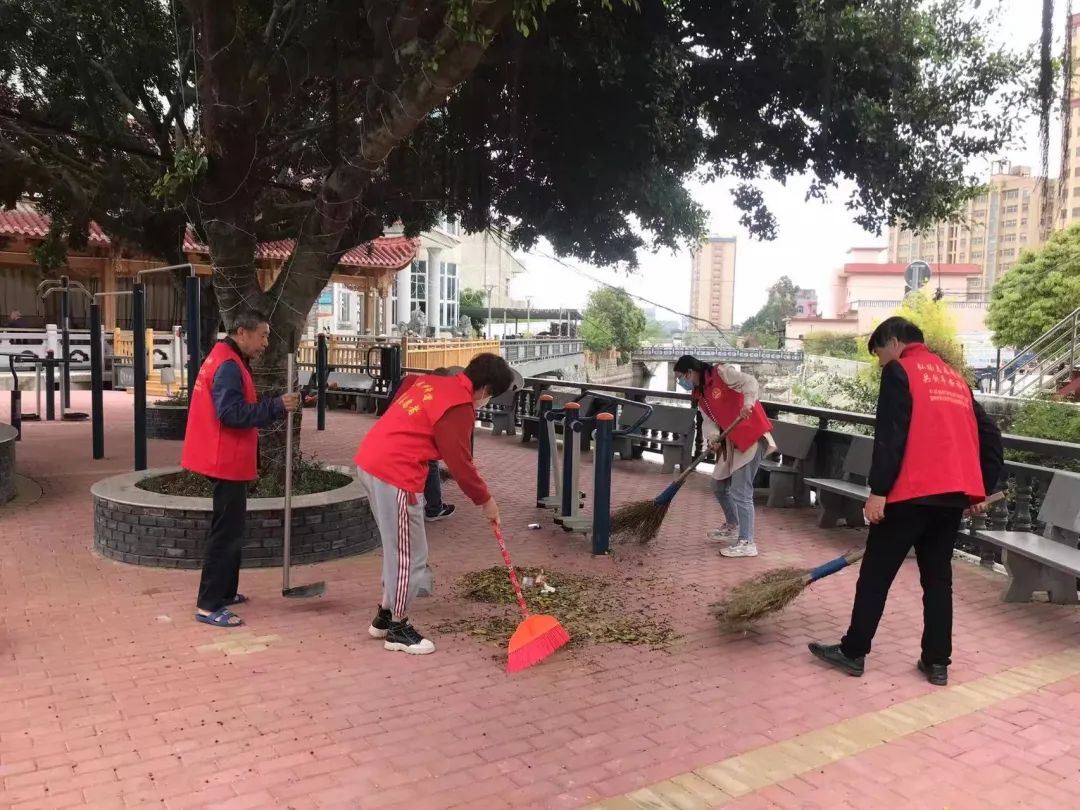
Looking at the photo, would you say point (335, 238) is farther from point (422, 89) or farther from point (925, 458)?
point (925, 458)

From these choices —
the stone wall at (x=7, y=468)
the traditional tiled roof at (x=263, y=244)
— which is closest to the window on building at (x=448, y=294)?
the traditional tiled roof at (x=263, y=244)

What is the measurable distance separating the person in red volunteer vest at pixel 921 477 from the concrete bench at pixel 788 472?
3967 mm

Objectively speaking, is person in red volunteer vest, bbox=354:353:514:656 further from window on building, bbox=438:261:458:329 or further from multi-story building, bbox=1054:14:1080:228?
window on building, bbox=438:261:458:329

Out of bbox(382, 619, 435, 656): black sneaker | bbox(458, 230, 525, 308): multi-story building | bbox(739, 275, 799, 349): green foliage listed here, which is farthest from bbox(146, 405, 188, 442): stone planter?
bbox(739, 275, 799, 349): green foliage

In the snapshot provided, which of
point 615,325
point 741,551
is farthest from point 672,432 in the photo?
point 615,325

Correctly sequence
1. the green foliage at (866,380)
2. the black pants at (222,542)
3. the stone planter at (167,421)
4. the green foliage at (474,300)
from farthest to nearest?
the green foliage at (474,300) → the green foliage at (866,380) → the stone planter at (167,421) → the black pants at (222,542)

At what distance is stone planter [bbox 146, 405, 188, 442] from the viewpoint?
1159cm

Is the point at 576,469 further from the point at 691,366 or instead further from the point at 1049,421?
the point at 1049,421

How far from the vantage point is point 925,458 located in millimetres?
3746

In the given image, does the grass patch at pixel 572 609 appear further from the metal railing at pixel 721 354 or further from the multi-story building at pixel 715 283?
the multi-story building at pixel 715 283

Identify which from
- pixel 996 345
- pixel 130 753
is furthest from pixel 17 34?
pixel 996 345

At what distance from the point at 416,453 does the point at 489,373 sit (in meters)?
0.52

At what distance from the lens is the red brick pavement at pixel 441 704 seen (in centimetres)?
295

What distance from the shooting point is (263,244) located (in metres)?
15.4
